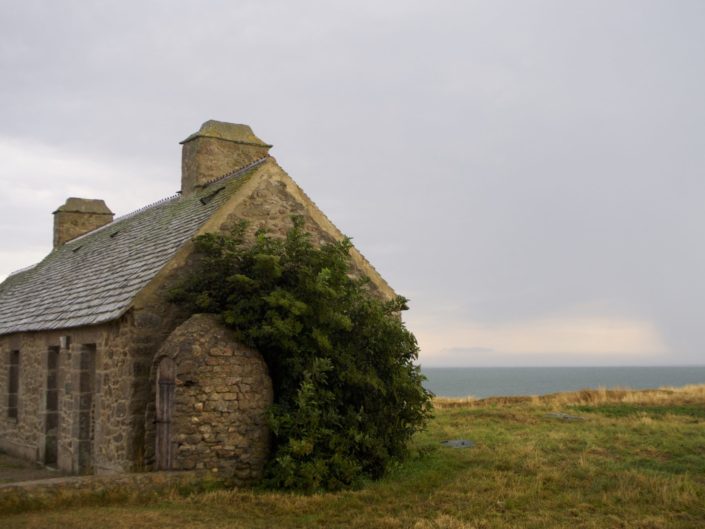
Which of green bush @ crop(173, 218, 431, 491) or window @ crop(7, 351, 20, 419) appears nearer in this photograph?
green bush @ crop(173, 218, 431, 491)

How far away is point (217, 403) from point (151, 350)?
208cm

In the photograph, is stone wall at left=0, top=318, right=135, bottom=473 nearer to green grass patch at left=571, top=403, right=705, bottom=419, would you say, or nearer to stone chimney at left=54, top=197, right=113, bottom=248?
stone chimney at left=54, top=197, right=113, bottom=248

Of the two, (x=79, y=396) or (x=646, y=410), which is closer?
(x=79, y=396)

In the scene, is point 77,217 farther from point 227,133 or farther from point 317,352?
point 317,352

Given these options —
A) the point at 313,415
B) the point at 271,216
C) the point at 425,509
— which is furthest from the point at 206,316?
the point at 425,509

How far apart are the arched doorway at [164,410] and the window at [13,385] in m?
8.50

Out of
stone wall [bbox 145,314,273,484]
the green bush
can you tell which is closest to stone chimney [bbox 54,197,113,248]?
the green bush

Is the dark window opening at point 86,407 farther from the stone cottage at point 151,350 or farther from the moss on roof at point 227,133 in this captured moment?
the moss on roof at point 227,133

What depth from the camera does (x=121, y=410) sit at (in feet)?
41.1

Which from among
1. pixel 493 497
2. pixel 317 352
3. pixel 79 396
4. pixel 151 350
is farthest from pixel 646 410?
pixel 79 396

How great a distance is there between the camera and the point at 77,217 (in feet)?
91.9

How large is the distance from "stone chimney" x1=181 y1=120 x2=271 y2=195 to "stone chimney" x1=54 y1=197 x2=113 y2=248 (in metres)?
10.4

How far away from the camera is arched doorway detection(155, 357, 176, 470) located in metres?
11.3

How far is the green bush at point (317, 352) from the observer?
1120cm
